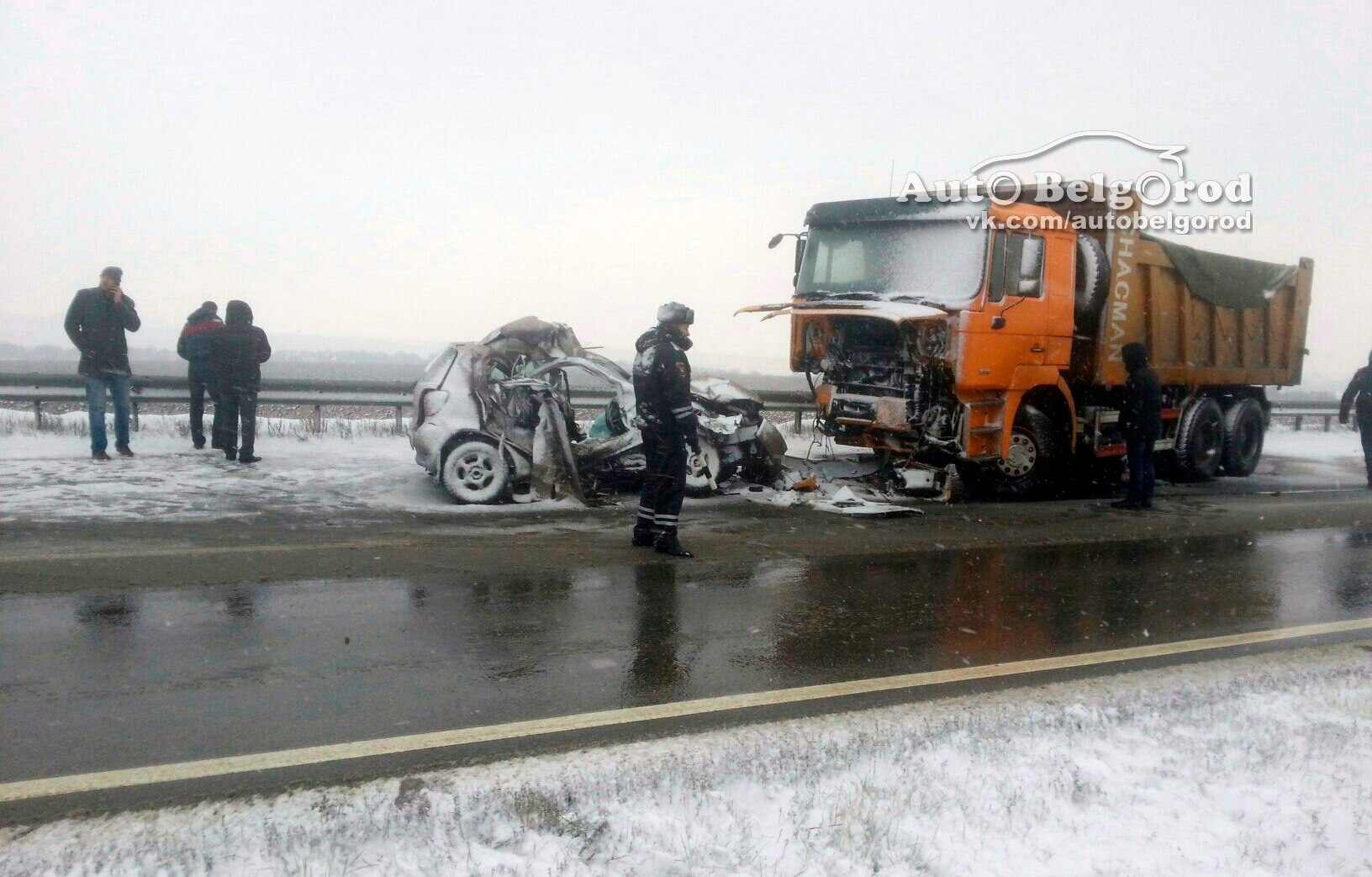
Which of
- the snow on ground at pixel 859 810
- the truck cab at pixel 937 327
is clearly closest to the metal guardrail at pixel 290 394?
the truck cab at pixel 937 327

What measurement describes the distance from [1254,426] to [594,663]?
12.7 m

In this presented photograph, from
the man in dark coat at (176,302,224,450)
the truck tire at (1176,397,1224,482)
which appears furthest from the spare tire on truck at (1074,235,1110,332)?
the man in dark coat at (176,302,224,450)

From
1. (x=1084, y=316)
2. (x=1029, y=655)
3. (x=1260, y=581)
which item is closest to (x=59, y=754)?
(x=1029, y=655)

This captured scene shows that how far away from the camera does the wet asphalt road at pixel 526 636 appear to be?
4000mm

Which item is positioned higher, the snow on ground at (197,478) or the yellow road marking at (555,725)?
the snow on ground at (197,478)

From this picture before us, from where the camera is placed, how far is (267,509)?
865 centimetres

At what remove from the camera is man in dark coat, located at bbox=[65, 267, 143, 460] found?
34.2 feet

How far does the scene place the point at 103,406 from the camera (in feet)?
34.8

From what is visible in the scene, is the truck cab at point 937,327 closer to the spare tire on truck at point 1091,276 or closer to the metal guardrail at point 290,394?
the spare tire on truck at point 1091,276

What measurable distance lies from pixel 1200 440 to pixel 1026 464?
3859mm

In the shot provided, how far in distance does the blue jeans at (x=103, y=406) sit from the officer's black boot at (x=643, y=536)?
6.35m

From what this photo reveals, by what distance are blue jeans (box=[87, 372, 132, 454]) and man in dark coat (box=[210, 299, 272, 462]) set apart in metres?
0.89

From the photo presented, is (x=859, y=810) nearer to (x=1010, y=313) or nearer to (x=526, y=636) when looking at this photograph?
(x=526, y=636)

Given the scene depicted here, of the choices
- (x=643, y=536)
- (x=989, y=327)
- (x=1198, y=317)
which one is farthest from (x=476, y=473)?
(x=1198, y=317)
